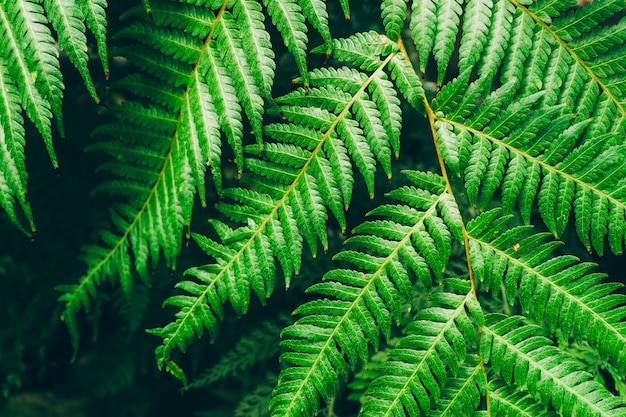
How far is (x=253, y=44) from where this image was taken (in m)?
1.24

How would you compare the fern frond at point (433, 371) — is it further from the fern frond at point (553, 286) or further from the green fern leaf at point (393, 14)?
the green fern leaf at point (393, 14)

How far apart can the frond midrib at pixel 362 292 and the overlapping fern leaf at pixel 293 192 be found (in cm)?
7

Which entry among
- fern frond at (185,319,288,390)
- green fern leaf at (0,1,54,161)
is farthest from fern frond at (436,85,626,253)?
fern frond at (185,319,288,390)

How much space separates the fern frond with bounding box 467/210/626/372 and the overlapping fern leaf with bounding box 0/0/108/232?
1.04 metres

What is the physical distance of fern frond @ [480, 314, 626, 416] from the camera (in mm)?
1152

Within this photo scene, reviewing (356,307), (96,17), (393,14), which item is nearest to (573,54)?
(393,14)

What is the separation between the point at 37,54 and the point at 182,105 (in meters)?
0.35

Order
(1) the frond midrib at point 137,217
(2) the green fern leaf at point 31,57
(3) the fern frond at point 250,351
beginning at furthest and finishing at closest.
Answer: (3) the fern frond at point 250,351, (1) the frond midrib at point 137,217, (2) the green fern leaf at point 31,57

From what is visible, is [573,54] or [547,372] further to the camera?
[573,54]

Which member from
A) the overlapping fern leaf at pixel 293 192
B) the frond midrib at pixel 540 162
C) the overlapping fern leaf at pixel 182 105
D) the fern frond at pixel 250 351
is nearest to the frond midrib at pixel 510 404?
the overlapping fern leaf at pixel 293 192

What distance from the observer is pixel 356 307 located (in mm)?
1264

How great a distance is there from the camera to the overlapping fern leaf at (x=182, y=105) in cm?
124

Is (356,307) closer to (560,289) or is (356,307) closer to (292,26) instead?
(560,289)

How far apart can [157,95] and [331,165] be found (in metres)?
A: 0.51
